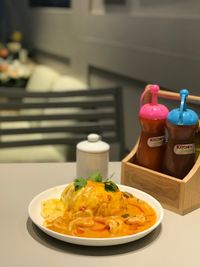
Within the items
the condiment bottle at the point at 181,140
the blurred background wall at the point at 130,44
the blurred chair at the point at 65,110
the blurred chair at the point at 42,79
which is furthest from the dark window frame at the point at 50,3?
the condiment bottle at the point at 181,140

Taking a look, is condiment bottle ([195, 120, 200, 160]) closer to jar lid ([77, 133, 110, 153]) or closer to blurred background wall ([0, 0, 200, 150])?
jar lid ([77, 133, 110, 153])

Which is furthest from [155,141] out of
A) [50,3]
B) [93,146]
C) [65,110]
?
[50,3]

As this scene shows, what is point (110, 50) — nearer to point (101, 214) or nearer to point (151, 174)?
point (151, 174)

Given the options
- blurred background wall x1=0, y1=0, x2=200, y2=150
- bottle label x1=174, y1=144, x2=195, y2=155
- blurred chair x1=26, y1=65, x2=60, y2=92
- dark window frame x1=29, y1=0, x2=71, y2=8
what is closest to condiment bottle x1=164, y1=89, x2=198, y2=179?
bottle label x1=174, y1=144, x2=195, y2=155

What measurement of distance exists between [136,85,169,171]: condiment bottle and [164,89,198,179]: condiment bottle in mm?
33

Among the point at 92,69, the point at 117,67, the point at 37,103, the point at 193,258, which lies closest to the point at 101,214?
the point at 193,258

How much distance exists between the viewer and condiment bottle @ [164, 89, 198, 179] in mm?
957

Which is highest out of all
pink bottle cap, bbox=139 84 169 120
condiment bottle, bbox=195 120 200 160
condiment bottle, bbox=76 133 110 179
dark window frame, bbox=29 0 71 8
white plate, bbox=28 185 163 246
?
dark window frame, bbox=29 0 71 8

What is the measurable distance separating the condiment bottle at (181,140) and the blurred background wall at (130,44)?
1.79 ft

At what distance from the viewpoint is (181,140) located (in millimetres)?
973

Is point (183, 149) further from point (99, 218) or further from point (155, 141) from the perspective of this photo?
point (99, 218)

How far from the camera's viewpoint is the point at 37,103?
1.97 metres

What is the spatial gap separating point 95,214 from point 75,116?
1.17 meters

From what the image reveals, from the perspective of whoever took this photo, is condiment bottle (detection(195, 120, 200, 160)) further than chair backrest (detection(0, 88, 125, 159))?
No
